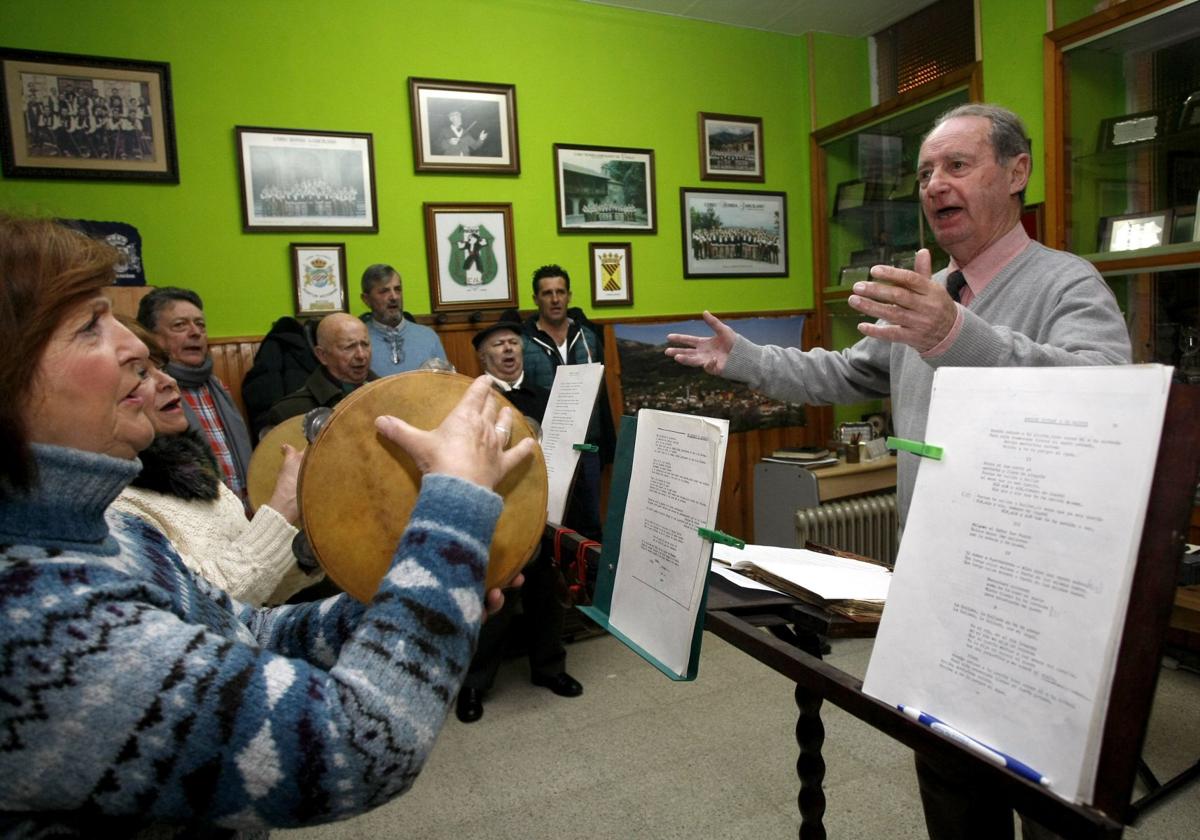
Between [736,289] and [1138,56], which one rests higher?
[1138,56]

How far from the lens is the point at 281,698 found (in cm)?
65

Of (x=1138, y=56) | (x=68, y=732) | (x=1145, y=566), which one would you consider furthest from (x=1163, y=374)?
(x=1138, y=56)

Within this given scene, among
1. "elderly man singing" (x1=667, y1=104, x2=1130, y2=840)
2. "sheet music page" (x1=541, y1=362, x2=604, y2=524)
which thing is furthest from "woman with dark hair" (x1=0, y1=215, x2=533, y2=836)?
"sheet music page" (x1=541, y1=362, x2=604, y2=524)

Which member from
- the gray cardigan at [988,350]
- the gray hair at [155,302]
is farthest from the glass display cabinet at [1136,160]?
the gray hair at [155,302]

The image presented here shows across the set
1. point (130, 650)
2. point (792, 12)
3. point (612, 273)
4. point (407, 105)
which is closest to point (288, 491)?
point (130, 650)

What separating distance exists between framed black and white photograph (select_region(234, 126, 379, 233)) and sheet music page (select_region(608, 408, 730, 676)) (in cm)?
302

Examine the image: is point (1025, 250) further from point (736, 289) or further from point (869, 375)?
point (736, 289)

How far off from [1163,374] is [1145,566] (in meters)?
0.15

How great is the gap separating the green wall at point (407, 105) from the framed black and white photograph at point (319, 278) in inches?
2.2

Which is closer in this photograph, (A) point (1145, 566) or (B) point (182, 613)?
(A) point (1145, 566)

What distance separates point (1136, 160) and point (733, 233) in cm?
209

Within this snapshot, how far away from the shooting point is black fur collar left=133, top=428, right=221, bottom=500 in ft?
5.10

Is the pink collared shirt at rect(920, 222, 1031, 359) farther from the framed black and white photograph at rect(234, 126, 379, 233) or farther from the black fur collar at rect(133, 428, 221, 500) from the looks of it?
the framed black and white photograph at rect(234, 126, 379, 233)

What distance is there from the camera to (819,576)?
1.17 metres
